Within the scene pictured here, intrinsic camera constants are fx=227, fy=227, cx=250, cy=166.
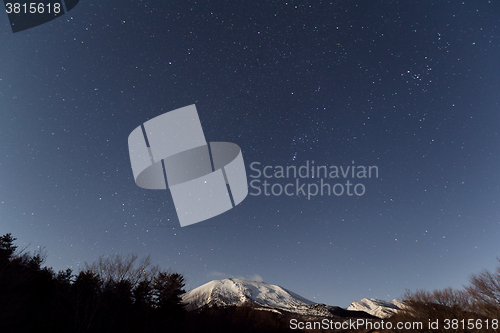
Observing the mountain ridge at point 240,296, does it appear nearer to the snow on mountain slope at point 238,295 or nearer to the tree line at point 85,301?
the snow on mountain slope at point 238,295

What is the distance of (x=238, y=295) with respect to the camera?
5935 inches

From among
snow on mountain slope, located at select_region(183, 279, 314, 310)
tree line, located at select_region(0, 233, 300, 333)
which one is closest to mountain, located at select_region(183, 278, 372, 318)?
snow on mountain slope, located at select_region(183, 279, 314, 310)

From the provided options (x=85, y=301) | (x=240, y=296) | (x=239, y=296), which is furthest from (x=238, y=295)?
(x=85, y=301)

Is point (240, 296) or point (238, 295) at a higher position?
point (238, 295)

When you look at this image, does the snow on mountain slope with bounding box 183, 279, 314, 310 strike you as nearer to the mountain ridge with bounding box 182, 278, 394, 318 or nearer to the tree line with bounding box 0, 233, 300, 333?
the mountain ridge with bounding box 182, 278, 394, 318

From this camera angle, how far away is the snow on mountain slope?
461 ft

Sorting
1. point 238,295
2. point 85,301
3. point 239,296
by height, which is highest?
point 85,301

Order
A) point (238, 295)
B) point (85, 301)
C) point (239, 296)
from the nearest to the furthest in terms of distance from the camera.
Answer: point (85, 301) < point (239, 296) < point (238, 295)

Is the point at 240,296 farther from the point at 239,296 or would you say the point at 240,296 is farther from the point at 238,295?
the point at 238,295

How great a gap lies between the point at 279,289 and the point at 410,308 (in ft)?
514

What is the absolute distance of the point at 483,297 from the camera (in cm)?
3606

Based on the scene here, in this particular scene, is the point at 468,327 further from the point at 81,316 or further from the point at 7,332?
the point at 7,332

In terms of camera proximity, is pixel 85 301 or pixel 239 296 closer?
pixel 85 301

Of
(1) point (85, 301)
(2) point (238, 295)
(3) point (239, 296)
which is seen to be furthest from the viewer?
(2) point (238, 295)
